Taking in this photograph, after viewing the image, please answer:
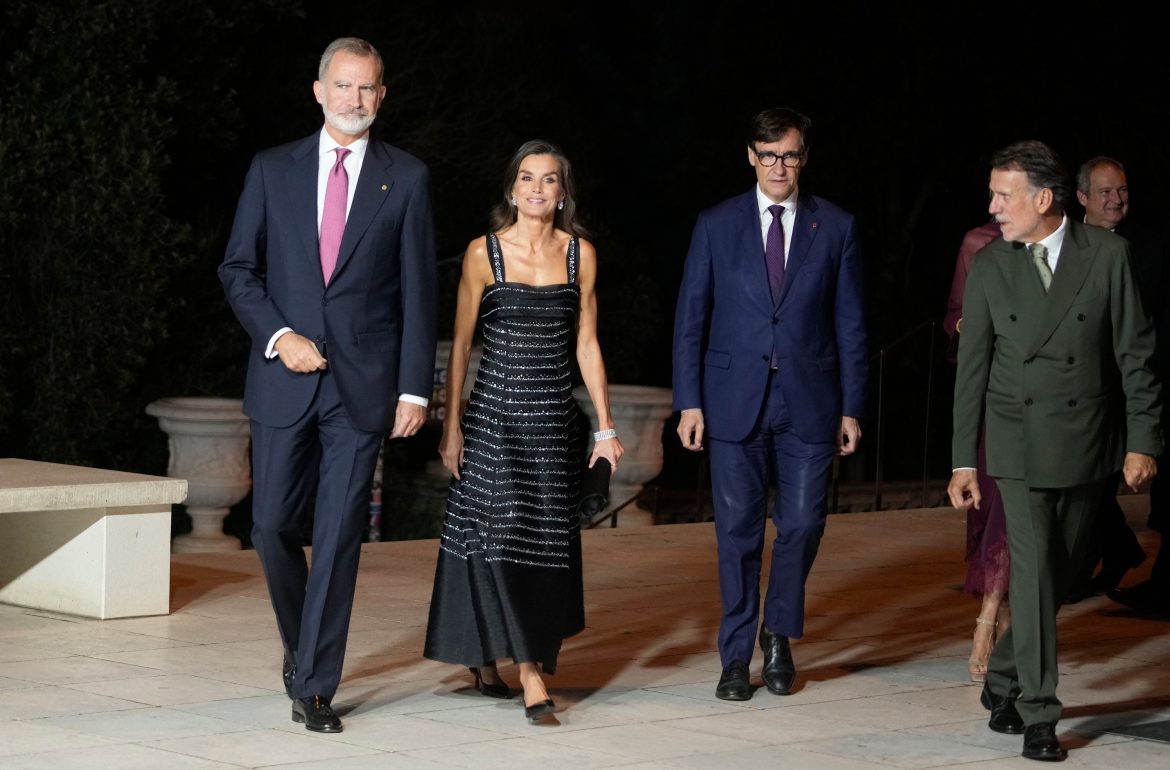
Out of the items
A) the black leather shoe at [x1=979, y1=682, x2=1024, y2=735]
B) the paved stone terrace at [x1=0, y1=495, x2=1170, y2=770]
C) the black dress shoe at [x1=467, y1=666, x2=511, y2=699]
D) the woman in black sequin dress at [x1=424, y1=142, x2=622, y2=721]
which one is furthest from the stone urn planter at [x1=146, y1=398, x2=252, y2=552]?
→ the black leather shoe at [x1=979, y1=682, x2=1024, y2=735]

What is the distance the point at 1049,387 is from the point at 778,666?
4.52 feet

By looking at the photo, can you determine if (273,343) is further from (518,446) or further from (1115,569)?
(1115,569)

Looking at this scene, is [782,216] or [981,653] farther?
[981,653]

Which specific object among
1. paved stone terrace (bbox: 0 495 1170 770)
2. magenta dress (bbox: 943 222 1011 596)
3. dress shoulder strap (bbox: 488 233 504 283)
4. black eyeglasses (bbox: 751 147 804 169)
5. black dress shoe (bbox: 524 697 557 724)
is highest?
black eyeglasses (bbox: 751 147 804 169)

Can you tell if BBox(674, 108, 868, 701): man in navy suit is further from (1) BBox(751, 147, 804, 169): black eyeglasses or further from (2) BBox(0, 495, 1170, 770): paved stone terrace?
(2) BBox(0, 495, 1170, 770): paved stone terrace

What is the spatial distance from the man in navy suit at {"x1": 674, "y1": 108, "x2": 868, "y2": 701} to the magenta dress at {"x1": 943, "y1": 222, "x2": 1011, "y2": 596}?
467 mm

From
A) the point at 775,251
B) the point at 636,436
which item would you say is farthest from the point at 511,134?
the point at 775,251

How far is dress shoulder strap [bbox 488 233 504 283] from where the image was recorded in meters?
5.80

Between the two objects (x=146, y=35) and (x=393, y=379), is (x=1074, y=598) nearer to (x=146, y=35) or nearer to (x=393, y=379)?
(x=393, y=379)

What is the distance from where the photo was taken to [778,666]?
612 cm

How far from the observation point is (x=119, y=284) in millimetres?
14719

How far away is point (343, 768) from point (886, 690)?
84.1 inches

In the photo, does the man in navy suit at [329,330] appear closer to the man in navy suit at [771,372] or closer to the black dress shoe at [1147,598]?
the man in navy suit at [771,372]

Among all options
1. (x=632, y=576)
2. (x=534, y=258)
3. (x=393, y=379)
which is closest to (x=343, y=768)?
(x=393, y=379)
